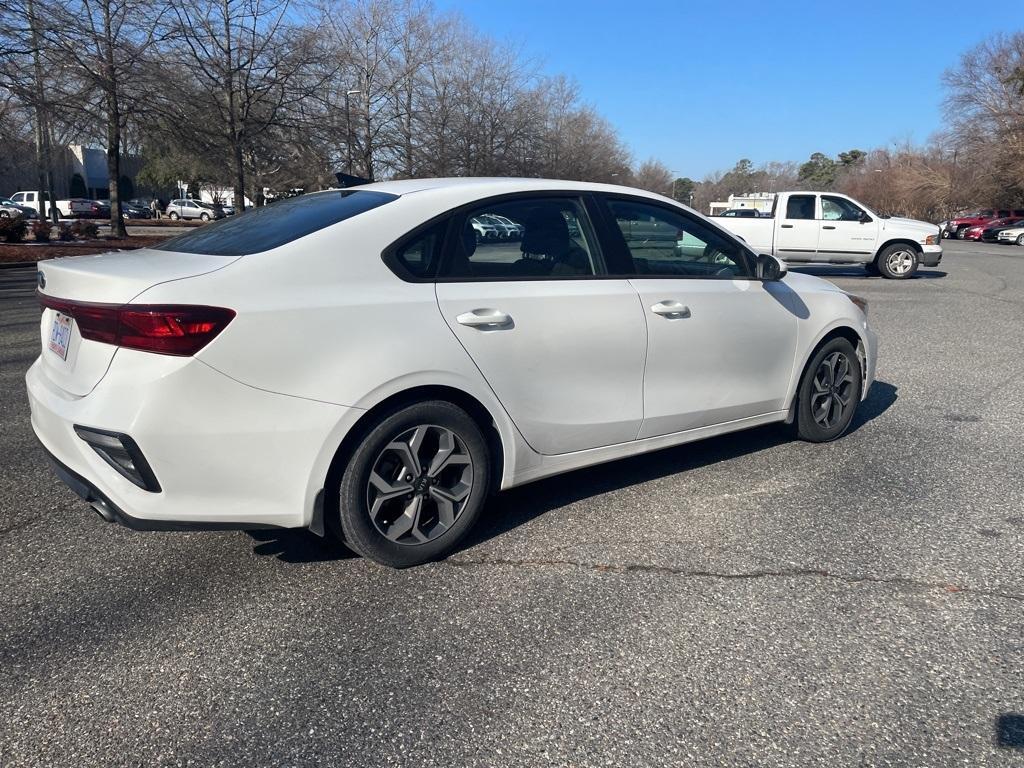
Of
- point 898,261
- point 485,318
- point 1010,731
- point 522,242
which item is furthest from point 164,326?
point 898,261

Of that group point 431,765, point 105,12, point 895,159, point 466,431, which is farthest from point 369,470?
point 895,159

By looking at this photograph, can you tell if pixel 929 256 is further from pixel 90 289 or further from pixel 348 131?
pixel 90 289

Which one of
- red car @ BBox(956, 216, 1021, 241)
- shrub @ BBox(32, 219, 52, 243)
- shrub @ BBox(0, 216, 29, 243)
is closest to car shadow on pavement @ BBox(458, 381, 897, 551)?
shrub @ BBox(0, 216, 29, 243)

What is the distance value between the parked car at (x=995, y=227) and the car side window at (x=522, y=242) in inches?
1778

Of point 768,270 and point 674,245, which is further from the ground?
point 674,245

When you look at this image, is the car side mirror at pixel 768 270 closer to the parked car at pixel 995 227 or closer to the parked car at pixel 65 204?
the parked car at pixel 995 227

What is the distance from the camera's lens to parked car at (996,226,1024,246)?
39.2m

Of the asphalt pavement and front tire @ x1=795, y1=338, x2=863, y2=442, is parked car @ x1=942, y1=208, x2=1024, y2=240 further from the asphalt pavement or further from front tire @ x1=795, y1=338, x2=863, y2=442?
the asphalt pavement

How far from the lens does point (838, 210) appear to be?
1789 centimetres

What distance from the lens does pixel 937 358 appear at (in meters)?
8.26

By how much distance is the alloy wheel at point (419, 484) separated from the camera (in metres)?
3.34

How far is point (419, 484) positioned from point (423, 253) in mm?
978

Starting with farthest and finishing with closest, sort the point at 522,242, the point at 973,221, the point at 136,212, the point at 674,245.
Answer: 1. the point at 136,212
2. the point at 973,221
3. the point at 674,245
4. the point at 522,242

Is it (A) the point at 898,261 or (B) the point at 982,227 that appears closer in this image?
(A) the point at 898,261
